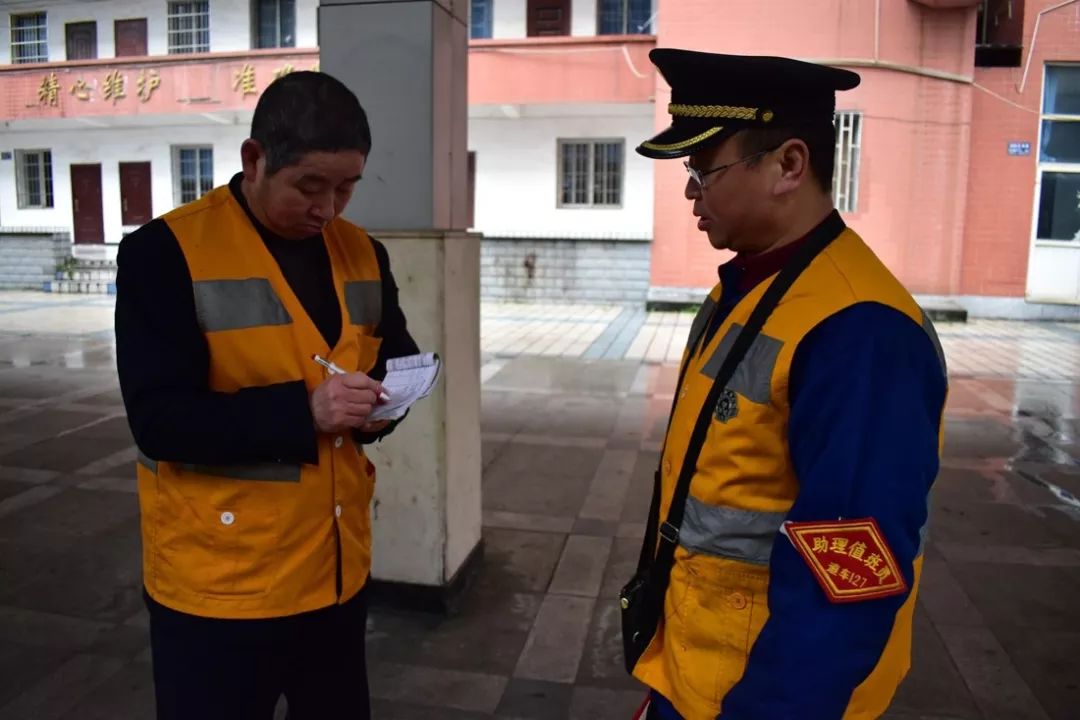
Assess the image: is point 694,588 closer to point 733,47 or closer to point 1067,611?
point 1067,611

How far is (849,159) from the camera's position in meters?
12.2

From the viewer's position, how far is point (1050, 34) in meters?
12.2

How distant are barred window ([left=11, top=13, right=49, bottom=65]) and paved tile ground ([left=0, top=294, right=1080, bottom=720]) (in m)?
13.6

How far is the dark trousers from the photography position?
1504 millimetres

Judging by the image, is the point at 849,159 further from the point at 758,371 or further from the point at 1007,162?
the point at 758,371

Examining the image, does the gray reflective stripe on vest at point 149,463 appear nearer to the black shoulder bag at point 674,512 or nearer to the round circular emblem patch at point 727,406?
the black shoulder bag at point 674,512

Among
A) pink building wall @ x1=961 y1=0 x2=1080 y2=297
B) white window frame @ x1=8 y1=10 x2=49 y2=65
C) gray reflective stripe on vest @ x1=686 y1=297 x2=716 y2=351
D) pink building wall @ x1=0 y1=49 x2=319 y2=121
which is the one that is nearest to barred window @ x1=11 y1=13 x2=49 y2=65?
white window frame @ x1=8 y1=10 x2=49 y2=65

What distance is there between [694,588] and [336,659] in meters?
0.82

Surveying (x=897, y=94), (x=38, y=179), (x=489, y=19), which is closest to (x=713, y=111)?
(x=897, y=94)

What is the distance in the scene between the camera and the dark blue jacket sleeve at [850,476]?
1103 millimetres

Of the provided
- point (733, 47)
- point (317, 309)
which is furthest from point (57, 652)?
point (733, 47)

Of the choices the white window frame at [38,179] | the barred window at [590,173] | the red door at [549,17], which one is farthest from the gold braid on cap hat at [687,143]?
the white window frame at [38,179]

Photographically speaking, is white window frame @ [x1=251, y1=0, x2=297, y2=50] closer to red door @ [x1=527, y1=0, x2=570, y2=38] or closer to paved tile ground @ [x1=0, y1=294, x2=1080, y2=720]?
red door @ [x1=527, y1=0, x2=570, y2=38]

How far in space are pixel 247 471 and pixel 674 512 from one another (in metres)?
0.76
